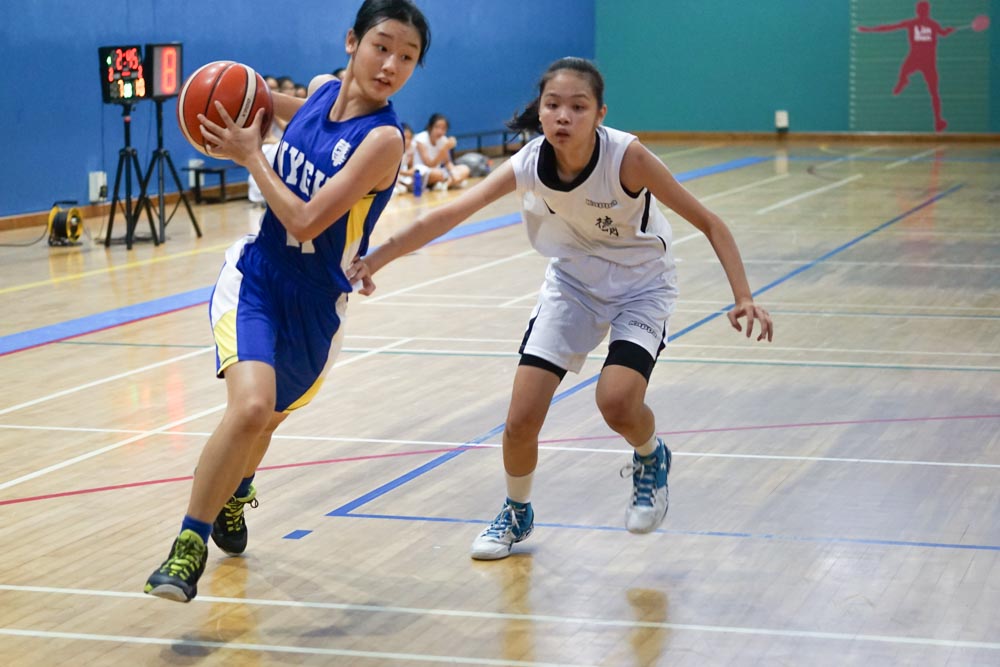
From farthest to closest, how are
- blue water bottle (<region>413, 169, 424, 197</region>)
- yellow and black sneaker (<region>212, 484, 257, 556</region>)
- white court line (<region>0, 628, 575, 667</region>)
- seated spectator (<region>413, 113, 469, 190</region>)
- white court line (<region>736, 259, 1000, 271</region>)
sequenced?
seated spectator (<region>413, 113, 469, 190</region>) → blue water bottle (<region>413, 169, 424, 197</region>) → white court line (<region>736, 259, 1000, 271</region>) → yellow and black sneaker (<region>212, 484, 257, 556</region>) → white court line (<region>0, 628, 575, 667</region>)

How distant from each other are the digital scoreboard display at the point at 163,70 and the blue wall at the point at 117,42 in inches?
70.9

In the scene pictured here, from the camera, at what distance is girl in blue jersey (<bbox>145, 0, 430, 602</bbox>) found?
3.44 meters

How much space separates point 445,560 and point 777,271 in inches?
243

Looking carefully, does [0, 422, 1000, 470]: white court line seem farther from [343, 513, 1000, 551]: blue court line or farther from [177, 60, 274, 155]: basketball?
[177, 60, 274, 155]: basketball

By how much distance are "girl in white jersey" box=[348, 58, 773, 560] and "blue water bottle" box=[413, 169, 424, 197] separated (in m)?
11.3

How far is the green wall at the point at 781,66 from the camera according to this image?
2189 centimetres

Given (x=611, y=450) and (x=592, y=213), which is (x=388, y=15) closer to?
(x=592, y=213)

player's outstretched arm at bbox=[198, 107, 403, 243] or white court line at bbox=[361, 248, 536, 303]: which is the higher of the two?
player's outstretched arm at bbox=[198, 107, 403, 243]

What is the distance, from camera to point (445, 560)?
4082 mm

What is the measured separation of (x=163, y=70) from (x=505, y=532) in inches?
318

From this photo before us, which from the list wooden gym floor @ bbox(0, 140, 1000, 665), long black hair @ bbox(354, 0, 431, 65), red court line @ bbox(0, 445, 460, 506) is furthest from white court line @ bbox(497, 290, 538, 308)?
long black hair @ bbox(354, 0, 431, 65)

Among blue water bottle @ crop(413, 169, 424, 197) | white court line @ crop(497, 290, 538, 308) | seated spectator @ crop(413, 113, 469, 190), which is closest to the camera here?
white court line @ crop(497, 290, 538, 308)

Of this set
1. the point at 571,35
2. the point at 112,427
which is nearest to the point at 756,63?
the point at 571,35

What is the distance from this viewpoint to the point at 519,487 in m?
4.14
